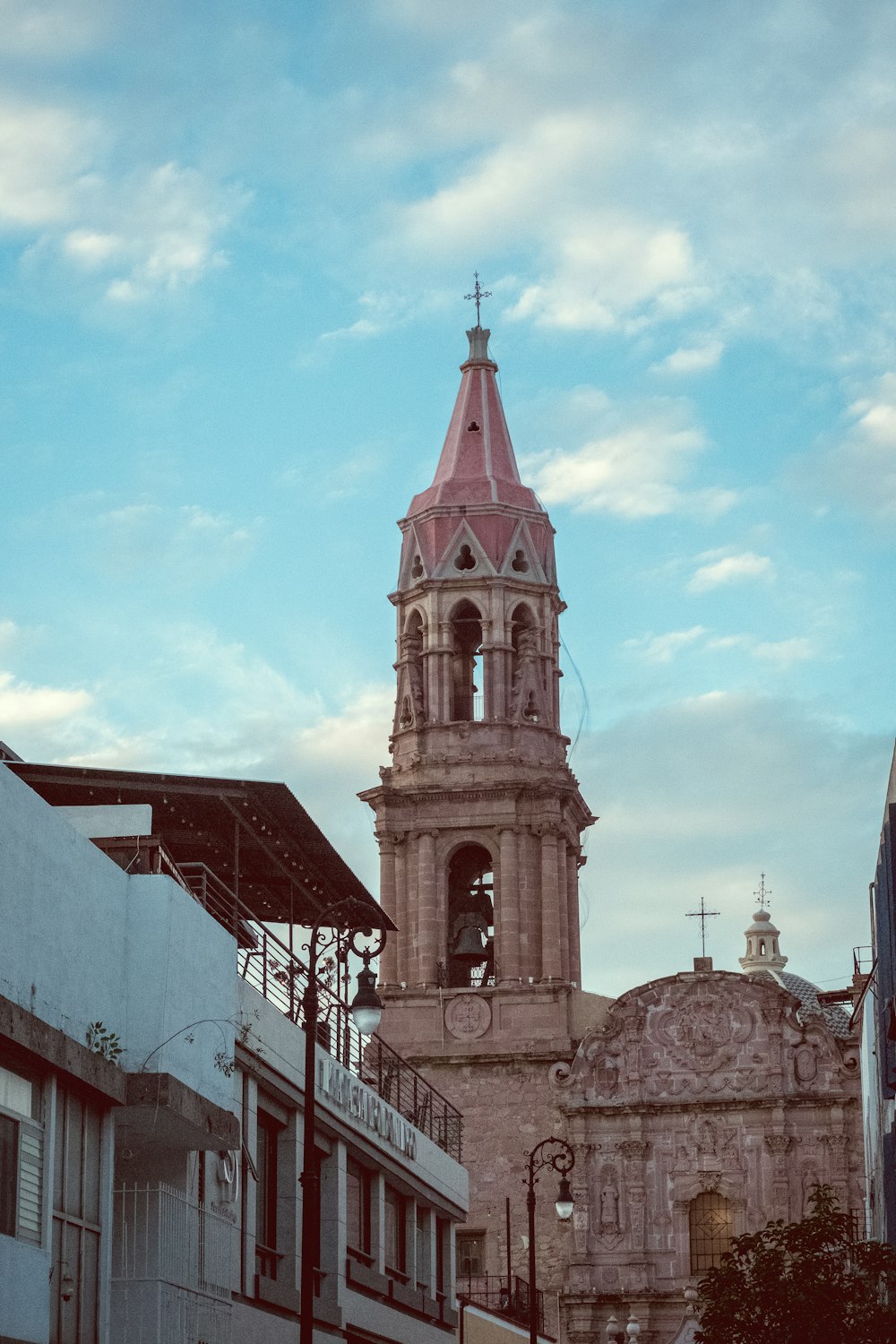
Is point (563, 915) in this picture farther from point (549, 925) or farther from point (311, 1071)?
point (311, 1071)

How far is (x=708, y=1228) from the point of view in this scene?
61.0 metres

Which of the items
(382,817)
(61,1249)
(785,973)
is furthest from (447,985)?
(61,1249)

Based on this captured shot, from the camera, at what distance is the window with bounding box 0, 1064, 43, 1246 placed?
2205 cm

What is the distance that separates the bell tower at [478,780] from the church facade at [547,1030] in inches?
2.7

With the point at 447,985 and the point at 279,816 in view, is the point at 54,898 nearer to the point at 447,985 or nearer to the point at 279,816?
the point at 279,816

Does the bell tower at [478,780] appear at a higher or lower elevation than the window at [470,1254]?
higher

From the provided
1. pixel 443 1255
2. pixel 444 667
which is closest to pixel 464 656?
pixel 444 667

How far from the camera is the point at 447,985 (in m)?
62.9

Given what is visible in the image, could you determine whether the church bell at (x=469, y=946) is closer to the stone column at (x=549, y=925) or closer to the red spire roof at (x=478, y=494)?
the stone column at (x=549, y=925)

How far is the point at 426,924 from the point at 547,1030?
4.30 meters

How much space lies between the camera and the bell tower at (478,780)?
62.4 m

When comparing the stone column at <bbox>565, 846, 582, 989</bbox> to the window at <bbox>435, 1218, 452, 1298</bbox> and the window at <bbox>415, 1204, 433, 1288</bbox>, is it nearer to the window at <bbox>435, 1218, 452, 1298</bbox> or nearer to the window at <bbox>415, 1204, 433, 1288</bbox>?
the window at <bbox>435, 1218, 452, 1298</bbox>

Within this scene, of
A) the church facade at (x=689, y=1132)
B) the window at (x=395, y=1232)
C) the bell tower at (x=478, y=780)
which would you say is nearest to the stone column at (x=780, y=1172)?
the church facade at (x=689, y=1132)

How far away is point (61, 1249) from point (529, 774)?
134 ft
